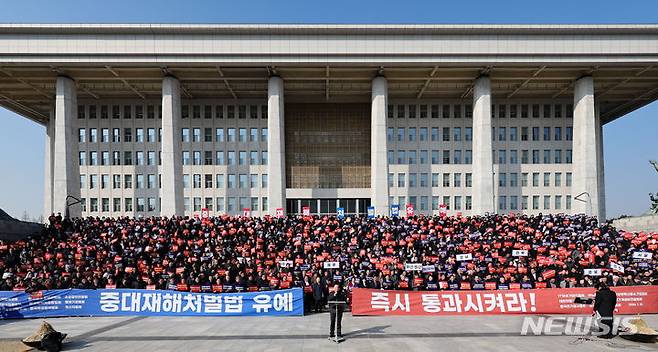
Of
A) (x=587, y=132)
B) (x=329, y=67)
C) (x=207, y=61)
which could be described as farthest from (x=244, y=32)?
(x=587, y=132)

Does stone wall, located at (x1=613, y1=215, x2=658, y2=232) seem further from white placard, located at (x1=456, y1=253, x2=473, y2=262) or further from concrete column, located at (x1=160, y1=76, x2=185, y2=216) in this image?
concrete column, located at (x1=160, y1=76, x2=185, y2=216)

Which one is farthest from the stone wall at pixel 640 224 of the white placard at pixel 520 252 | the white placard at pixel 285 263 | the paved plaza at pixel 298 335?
the white placard at pixel 285 263

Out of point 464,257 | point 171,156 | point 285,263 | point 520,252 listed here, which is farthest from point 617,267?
point 171,156

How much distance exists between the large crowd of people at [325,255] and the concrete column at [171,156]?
10082mm

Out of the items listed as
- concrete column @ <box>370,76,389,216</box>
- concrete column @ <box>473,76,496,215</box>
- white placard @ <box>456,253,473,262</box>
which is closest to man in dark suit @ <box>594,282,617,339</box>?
white placard @ <box>456,253,473,262</box>

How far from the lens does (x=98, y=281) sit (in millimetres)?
21531

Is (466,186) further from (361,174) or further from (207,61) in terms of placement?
(207,61)

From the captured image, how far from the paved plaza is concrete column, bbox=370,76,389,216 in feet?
86.9

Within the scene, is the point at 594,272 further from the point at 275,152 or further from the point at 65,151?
the point at 65,151

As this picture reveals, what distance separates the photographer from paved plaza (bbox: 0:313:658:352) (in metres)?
13.3

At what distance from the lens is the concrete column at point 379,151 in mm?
44781

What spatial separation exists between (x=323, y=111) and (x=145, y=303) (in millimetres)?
40969

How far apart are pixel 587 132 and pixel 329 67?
2680 centimetres

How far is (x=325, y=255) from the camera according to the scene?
25.6m
